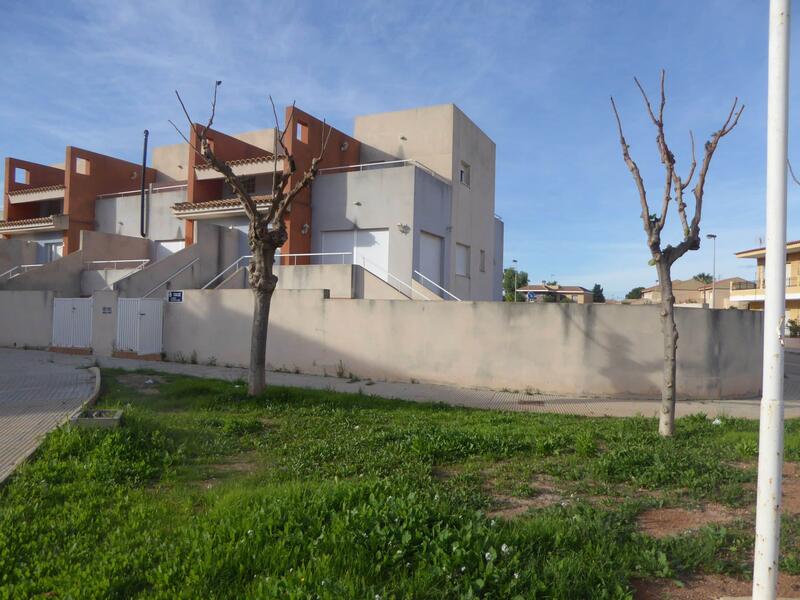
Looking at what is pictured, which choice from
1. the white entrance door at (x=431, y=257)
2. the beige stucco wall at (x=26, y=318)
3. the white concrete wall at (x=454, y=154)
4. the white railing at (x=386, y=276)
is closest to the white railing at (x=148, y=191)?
the white concrete wall at (x=454, y=154)

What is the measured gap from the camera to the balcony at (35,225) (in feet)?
91.9

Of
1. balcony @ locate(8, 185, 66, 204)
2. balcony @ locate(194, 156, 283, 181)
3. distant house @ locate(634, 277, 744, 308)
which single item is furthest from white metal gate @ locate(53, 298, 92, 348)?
distant house @ locate(634, 277, 744, 308)

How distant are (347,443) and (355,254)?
15688 mm

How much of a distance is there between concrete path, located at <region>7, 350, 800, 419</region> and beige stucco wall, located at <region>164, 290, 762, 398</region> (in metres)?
0.41

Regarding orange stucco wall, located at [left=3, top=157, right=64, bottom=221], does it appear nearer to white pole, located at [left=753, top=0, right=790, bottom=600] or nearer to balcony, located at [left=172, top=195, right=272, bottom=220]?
balcony, located at [left=172, top=195, right=272, bottom=220]

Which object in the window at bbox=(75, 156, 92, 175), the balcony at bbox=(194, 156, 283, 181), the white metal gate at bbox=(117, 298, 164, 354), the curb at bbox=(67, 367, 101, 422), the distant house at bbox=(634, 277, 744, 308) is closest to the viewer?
the curb at bbox=(67, 367, 101, 422)

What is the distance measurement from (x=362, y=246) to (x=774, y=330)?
1913cm

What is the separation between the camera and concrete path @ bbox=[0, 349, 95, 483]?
5781 millimetres

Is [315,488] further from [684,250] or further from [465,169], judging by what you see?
[465,169]

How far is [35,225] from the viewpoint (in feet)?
95.3

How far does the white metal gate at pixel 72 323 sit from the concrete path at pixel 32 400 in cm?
278

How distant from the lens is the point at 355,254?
2169 cm

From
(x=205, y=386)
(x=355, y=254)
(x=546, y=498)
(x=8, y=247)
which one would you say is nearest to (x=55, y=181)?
(x=8, y=247)

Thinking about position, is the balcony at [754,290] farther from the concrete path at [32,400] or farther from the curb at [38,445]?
the curb at [38,445]
